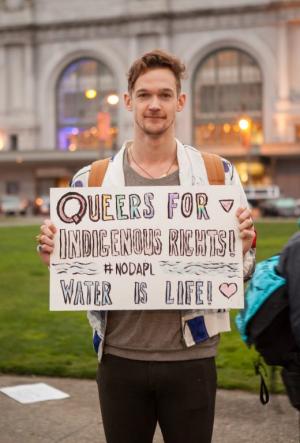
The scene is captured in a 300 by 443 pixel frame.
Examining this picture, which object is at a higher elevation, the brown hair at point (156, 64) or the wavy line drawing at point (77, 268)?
the brown hair at point (156, 64)

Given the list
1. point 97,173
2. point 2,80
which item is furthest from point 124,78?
point 97,173

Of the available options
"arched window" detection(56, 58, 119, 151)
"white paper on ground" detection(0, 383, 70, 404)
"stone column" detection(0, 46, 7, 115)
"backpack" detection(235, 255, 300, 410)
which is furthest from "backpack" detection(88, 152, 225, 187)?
"stone column" detection(0, 46, 7, 115)

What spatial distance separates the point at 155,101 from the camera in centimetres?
308

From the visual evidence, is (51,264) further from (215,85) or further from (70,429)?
(215,85)

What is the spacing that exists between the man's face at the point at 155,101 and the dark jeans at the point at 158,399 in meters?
0.95

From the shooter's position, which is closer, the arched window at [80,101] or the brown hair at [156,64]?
the brown hair at [156,64]

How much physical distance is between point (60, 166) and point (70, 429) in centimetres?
7012

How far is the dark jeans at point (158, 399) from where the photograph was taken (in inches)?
117

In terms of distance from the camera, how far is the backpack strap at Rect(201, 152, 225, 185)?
3209mm

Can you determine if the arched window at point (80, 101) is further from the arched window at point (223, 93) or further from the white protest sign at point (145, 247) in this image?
the white protest sign at point (145, 247)

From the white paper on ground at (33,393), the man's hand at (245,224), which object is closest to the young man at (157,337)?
the man's hand at (245,224)

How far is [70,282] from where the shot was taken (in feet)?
10.6

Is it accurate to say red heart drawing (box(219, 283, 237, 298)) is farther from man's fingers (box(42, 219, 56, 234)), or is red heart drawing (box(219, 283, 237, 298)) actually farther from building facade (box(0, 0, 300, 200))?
building facade (box(0, 0, 300, 200))

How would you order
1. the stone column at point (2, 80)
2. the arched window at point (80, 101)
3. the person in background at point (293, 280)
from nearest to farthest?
the person in background at point (293, 280), the arched window at point (80, 101), the stone column at point (2, 80)
